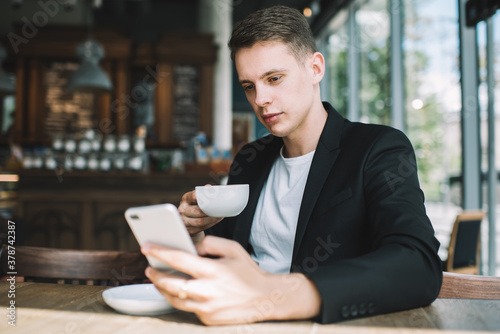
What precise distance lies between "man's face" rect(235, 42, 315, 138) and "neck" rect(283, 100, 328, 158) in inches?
4.0

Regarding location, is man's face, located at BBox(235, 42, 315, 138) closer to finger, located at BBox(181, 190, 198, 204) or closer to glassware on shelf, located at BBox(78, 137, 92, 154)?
finger, located at BBox(181, 190, 198, 204)

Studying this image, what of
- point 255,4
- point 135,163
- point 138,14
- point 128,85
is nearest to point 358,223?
point 135,163

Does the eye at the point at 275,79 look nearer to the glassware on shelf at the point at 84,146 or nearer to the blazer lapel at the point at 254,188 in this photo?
the blazer lapel at the point at 254,188

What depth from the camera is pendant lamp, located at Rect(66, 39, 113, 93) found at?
4.65 metres

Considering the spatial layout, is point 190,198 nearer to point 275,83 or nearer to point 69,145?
point 275,83

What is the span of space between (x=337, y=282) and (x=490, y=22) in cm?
319

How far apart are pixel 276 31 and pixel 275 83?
0.50 ft

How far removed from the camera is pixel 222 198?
0.97 metres

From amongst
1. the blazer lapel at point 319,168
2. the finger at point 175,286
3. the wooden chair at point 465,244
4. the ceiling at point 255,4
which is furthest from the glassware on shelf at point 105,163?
the ceiling at point 255,4

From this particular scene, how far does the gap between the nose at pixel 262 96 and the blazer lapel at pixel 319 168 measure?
0.70 ft

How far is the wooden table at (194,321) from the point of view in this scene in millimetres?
724

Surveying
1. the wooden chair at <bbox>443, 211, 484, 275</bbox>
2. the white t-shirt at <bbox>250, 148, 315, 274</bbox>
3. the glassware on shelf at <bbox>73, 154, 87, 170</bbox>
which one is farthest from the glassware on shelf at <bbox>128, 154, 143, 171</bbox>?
the white t-shirt at <bbox>250, 148, 315, 274</bbox>

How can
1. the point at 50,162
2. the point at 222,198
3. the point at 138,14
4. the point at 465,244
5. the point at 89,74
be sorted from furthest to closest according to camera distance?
the point at 138,14, the point at 89,74, the point at 50,162, the point at 465,244, the point at 222,198

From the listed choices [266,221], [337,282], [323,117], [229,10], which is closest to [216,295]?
[337,282]
